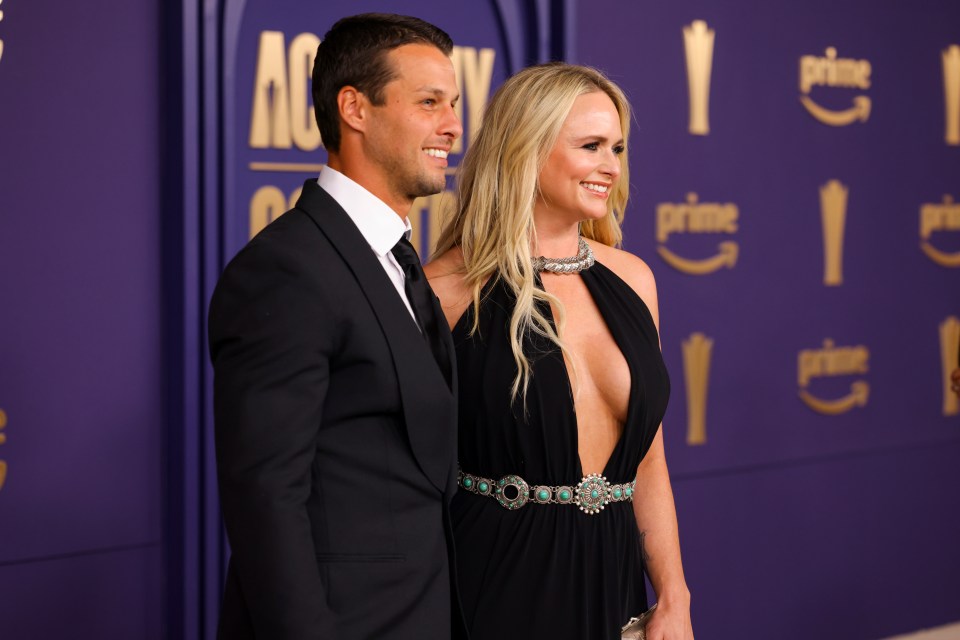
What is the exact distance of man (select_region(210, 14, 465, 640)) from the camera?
5.06 ft

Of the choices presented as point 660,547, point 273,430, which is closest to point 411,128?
point 273,430

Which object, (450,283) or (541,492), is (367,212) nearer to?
(450,283)

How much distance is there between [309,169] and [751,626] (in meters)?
2.24

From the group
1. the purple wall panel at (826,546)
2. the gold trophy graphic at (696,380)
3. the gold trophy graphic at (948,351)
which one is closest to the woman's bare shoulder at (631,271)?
the gold trophy graphic at (696,380)

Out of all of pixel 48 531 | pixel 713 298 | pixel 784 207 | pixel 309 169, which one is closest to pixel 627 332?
pixel 309 169

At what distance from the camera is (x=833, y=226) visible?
4266mm

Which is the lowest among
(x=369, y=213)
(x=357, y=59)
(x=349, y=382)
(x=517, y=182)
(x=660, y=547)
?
(x=660, y=547)

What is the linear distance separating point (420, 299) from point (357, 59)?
358 mm

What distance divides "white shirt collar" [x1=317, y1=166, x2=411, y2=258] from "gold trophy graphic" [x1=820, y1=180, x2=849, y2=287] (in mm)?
2828

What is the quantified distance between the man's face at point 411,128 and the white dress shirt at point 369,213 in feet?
0.11

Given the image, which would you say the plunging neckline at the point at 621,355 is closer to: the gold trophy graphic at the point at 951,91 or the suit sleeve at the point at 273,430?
the suit sleeve at the point at 273,430

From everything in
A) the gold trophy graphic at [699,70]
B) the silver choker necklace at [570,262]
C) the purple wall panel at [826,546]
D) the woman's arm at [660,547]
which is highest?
the gold trophy graphic at [699,70]

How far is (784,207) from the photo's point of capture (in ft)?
13.6

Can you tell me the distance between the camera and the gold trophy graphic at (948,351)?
Answer: 4.57 metres
